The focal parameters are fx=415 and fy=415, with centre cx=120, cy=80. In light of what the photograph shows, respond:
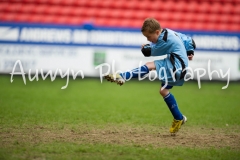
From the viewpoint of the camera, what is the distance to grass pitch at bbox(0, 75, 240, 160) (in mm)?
5234

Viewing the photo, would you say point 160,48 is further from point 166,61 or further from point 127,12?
point 127,12

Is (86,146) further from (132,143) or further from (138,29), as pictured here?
(138,29)

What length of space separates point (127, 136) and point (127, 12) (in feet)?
41.3

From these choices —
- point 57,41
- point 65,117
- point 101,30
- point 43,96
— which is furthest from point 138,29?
point 65,117

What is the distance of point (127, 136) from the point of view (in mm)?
6305

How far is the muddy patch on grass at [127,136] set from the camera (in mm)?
5805

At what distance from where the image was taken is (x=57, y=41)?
1501 centimetres

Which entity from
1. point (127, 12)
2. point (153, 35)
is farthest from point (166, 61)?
point (127, 12)

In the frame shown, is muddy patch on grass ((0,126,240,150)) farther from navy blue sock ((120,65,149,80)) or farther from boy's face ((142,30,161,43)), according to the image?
boy's face ((142,30,161,43))

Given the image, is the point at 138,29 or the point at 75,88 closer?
the point at 75,88

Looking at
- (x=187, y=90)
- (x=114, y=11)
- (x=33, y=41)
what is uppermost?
(x=114, y=11)

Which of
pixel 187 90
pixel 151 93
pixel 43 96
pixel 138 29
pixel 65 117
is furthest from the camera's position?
pixel 138 29

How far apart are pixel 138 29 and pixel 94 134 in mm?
9292

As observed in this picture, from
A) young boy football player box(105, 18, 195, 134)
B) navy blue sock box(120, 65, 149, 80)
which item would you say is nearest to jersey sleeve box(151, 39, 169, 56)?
young boy football player box(105, 18, 195, 134)
